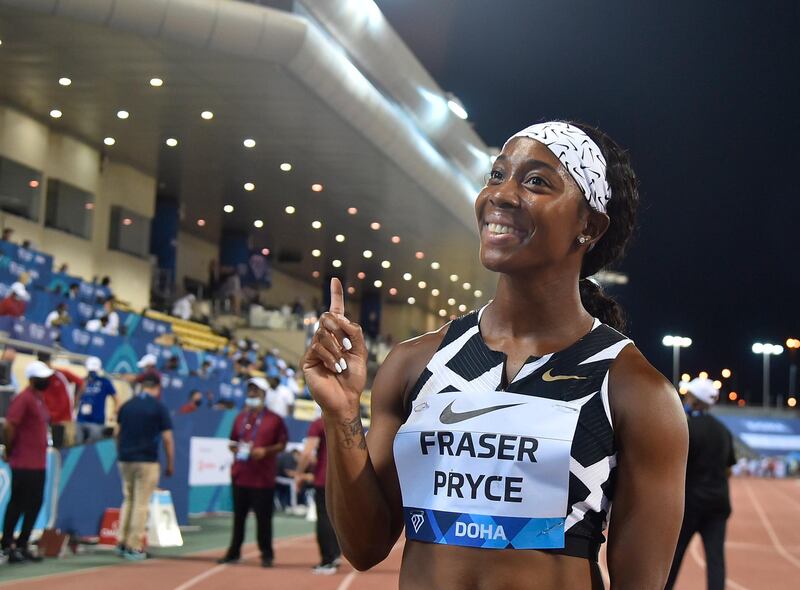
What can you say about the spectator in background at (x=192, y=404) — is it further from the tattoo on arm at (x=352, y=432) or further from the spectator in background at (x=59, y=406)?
the tattoo on arm at (x=352, y=432)

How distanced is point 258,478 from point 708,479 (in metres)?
5.89

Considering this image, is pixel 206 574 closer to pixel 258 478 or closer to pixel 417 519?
pixel 258 478

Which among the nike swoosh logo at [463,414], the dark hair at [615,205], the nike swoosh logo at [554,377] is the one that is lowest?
the nike swoosh logo at [463,414]

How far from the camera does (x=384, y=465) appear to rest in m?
2.86

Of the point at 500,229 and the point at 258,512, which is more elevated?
the point at 500,229

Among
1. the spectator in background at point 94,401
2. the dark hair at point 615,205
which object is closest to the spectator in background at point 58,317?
the spectator in background at point 94,401

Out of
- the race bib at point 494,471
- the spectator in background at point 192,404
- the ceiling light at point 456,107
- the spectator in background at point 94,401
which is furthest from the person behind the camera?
the ceiling light at point 456,107

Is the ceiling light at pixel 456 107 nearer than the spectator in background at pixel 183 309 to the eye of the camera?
No

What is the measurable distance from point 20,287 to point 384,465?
16.4 meters

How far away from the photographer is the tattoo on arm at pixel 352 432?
270 centimetres

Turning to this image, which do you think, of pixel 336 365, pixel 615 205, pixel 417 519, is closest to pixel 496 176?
pixel 615 205

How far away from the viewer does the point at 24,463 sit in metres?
12.3

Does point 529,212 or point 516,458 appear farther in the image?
point 529,212

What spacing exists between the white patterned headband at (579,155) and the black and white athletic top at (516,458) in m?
0.37
